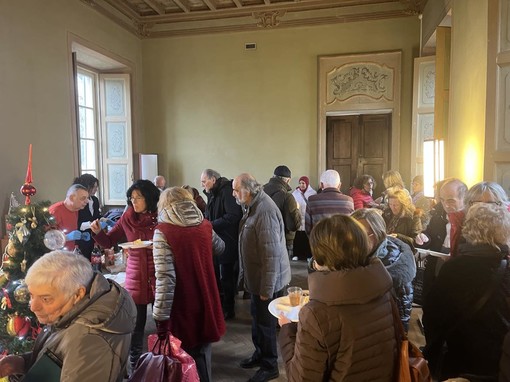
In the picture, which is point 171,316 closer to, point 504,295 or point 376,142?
point 504,295

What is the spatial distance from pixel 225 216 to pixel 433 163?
213 cm

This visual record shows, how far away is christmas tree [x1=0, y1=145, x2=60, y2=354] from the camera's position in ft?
6.77

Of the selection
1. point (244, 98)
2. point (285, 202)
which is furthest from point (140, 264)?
point (244, 98)

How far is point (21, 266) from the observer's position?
2.14 metres

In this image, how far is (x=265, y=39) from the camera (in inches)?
297

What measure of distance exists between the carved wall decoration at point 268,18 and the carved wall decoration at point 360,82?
1.46m

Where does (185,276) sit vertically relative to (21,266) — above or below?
below

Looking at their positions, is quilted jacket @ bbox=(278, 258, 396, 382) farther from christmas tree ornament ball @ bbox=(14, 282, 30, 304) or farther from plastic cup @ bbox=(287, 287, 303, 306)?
christmas tree ornament ball @ bbox=(14, 282, 30, 304)

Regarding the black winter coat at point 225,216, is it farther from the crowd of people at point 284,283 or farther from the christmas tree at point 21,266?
the christmas tree at point 21,266

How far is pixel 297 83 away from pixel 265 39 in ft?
3.47

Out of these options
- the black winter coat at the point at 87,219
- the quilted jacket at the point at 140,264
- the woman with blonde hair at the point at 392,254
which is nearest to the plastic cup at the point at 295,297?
the woman with blonde hair at the point at 392,254

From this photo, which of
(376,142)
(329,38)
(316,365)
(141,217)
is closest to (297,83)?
(329,38)

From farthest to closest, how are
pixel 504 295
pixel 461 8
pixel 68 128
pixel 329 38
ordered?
1. pixel 329 38
2. pixel 68 128
3. pixel 461 8
4. pixel 504 295

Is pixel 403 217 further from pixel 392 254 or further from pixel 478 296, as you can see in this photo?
pixel 478 296
